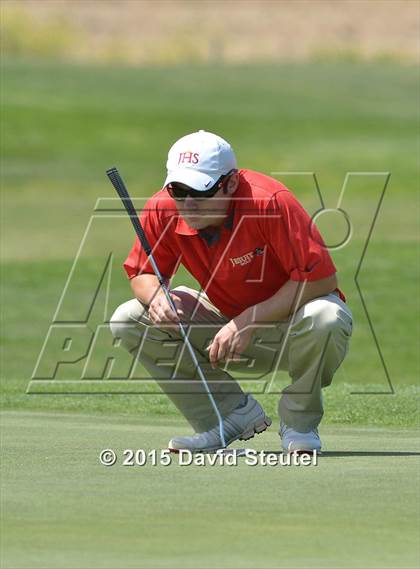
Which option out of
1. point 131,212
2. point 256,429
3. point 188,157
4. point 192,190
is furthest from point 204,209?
point 256,429

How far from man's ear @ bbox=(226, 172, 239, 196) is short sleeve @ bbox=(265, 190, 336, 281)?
195mm

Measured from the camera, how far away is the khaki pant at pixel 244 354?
21.3 feet

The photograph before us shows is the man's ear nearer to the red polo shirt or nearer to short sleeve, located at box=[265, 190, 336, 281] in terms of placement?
the red polo shirt

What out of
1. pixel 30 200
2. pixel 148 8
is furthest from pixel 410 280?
pixel 148 8

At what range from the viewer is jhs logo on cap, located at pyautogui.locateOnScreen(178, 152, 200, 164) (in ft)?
20.7

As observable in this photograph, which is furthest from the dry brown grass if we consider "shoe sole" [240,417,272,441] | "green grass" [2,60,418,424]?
"shoe sole" [240,417,272,441]

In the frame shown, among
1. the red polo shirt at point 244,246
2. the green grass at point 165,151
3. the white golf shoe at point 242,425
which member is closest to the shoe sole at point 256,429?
the white golf shoe at point 242,425

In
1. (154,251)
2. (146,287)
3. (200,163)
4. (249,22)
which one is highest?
(200,163)

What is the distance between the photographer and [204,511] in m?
4.90

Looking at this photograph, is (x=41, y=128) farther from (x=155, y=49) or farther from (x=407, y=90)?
(x=155, y=49)

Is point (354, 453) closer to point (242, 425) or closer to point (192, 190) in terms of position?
point (242, 425)

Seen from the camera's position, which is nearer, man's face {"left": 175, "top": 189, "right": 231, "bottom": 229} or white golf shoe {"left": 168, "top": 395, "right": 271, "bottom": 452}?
man's face {"left": 175, "top": 189, "right": 231, "bottom": 229}

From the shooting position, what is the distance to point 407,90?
144 feet

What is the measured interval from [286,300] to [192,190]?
2.05 feet
